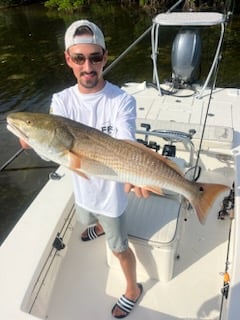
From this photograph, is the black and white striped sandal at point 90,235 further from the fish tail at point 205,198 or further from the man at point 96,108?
the fish tail at point 205,198

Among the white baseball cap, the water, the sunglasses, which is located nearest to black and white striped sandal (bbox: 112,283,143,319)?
the sunglasses

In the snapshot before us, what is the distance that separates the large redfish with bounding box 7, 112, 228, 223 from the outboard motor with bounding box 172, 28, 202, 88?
3.95 m

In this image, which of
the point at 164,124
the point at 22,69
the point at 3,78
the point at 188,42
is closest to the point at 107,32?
the point at 22,69

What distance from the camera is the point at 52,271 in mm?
2957

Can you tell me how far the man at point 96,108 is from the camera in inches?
88.1

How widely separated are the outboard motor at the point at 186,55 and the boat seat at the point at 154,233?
122 inches

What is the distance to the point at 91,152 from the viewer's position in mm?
1983

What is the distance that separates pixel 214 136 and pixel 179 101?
137 cm

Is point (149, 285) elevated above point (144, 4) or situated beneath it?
situated beneath

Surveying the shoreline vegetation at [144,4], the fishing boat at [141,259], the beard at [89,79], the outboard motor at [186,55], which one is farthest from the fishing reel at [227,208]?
the shoreline vegetation at [144,4]

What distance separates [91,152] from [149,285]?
183 cm

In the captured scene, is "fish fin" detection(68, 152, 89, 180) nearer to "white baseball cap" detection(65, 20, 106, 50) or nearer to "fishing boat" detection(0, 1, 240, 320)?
"white baseball cap" detection(65, 20, 106, 50)

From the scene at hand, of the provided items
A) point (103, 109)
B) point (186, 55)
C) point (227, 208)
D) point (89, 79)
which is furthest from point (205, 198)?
point (186, 55)

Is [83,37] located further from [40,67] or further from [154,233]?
[40,67]
